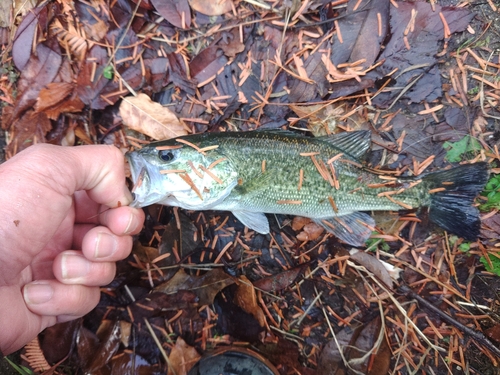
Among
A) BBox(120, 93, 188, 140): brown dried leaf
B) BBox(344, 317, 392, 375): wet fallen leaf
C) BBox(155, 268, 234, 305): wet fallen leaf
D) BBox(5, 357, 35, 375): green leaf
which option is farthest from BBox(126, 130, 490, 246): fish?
BBox(5, 357, 35, 375): green leaf

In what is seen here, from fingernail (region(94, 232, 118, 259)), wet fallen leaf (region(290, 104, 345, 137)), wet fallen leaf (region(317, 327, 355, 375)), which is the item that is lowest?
wet fallen leaf (region(317, 327, 355, 375))

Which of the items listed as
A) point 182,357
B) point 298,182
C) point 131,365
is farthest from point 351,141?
point 131,365

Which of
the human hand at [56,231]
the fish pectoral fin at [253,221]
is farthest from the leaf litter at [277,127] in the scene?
the human hand at [56,231]

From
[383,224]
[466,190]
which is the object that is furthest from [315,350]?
[466,190]

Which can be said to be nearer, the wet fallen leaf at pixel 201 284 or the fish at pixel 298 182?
the fish at pixel 298 182

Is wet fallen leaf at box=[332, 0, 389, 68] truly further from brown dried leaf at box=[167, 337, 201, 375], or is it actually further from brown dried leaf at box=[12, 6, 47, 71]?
brown dried leaf at box=[167, 337, 201, 375]

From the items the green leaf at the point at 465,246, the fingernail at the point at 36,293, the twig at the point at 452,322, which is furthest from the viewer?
the green leaf at the point at 465,246

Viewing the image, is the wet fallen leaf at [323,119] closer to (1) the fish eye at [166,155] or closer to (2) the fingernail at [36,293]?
(1) the fish eye at [166,155]
